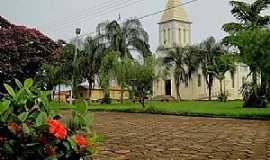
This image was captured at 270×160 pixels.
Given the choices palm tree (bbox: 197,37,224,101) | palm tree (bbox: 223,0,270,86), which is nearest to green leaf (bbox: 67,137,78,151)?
palm tree (bbox: 223,0,270,86)

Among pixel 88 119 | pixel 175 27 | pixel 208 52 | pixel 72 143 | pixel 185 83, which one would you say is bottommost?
pixel 72 143

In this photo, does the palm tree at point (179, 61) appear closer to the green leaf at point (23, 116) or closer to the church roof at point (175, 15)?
the church roof at point (175, 15)

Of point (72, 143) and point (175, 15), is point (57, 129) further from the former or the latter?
point (175, 15)

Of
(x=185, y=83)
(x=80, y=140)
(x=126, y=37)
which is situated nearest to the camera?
(x=80, y=140)

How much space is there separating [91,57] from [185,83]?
13844 mm

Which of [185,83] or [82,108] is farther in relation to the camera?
[185,83]

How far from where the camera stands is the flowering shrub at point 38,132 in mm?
2072

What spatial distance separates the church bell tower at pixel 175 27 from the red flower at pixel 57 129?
150ft

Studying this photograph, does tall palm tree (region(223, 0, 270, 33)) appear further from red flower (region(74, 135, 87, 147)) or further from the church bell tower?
red flower (region(74, 135, 87, 147))

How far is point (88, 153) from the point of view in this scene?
2197mm

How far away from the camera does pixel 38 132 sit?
2088mm

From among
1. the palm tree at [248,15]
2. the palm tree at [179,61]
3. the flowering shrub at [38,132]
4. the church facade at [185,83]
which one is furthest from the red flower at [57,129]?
the church facade at [185,83]

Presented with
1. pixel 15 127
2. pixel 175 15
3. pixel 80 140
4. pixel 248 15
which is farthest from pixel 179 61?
pixel 15 127

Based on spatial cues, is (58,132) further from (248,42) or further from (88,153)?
(248,42)
